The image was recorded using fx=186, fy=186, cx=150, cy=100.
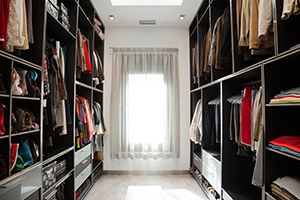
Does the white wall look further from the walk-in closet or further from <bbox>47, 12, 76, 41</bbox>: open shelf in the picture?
<bbox>47, 12, 76, 41</bbox>: open shelf

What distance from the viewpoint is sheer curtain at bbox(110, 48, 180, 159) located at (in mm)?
3479

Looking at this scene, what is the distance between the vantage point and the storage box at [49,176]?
1.70 metres

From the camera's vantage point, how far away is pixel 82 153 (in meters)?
2.48

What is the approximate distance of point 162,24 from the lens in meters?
3.55

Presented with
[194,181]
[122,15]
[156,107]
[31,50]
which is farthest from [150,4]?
[194,181]

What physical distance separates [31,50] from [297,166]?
2298 millimetres

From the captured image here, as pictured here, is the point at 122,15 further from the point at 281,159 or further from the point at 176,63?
the point at 281,159

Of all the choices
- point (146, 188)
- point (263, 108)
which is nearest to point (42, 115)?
point (263, 108)

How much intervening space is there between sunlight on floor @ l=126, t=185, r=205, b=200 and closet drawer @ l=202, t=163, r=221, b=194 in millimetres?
325

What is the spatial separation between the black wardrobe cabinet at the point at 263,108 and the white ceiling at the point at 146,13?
0.74 ft

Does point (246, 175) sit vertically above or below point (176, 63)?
below

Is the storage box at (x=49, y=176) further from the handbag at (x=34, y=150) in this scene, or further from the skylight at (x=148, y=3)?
the skylight at (x=148, y=3)

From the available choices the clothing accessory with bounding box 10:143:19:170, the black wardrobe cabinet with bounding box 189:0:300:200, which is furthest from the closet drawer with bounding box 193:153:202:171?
the clothing accessory with bounding box 10:143:19:170

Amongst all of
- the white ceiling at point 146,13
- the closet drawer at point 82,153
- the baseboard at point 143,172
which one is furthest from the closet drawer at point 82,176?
the white ceiling at point 146,13
